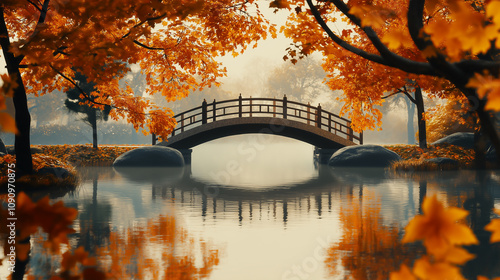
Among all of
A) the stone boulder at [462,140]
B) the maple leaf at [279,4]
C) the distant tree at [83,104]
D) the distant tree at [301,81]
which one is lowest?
the stone boulder at [462,140]

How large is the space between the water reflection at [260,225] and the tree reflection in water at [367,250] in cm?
1

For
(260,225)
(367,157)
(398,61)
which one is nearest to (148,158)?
(367,157)

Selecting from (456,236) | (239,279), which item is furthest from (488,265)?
(456,236)

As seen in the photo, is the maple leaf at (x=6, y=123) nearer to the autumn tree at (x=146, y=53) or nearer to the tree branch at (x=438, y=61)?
the tree branch at (x=438, y=61)

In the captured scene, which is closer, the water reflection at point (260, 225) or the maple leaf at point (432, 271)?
the maple leaf at point (432, 271)

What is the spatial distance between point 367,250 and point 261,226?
231 centimetres

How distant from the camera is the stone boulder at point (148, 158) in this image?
22547mm

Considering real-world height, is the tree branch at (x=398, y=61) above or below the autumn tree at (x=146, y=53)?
below

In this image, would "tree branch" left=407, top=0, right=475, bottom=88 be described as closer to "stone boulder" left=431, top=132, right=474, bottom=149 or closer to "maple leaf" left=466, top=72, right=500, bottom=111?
"maple leaf" left=466, top=72, right=500, bottom=111

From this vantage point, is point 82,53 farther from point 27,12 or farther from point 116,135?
point 116,135

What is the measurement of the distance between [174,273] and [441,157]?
16.8m

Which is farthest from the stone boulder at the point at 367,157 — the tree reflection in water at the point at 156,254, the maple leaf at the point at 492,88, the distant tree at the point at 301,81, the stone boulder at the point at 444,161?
the distant tree at the point at 301,81

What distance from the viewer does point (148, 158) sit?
74.4 feet

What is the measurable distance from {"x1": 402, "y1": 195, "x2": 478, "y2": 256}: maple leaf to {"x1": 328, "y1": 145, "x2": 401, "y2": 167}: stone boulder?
20.3 metres
